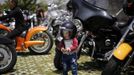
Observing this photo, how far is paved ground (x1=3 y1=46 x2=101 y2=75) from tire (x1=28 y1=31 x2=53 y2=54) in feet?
1.18

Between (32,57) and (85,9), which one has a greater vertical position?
(85,9)

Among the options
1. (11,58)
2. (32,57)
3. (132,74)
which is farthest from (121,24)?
(32,57)

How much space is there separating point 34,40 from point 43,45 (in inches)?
12.7

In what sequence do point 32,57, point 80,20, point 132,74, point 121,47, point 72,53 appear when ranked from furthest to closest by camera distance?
point 32,57, point 80,20, point 132,74, point 72,53, point 121,47

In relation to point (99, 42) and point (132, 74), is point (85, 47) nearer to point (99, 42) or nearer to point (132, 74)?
point (99, 42)

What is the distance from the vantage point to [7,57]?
799 centimetres

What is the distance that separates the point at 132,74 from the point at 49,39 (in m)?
4.19

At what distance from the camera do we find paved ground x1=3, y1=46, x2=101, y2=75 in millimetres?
8062

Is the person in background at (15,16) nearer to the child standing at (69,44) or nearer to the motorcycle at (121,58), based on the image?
the child standing at (69,44)

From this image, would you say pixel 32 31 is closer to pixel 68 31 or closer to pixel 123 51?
pixel 68 31

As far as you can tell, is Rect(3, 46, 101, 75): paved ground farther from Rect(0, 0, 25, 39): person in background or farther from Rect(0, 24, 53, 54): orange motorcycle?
Rect(0, 0, 25, 39): person in background

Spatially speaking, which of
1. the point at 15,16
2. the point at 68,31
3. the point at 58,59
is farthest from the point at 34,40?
the point at 68,31

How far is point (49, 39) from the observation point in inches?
434

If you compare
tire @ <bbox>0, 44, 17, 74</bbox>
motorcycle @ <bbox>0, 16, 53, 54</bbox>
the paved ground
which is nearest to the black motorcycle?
the paved ground
